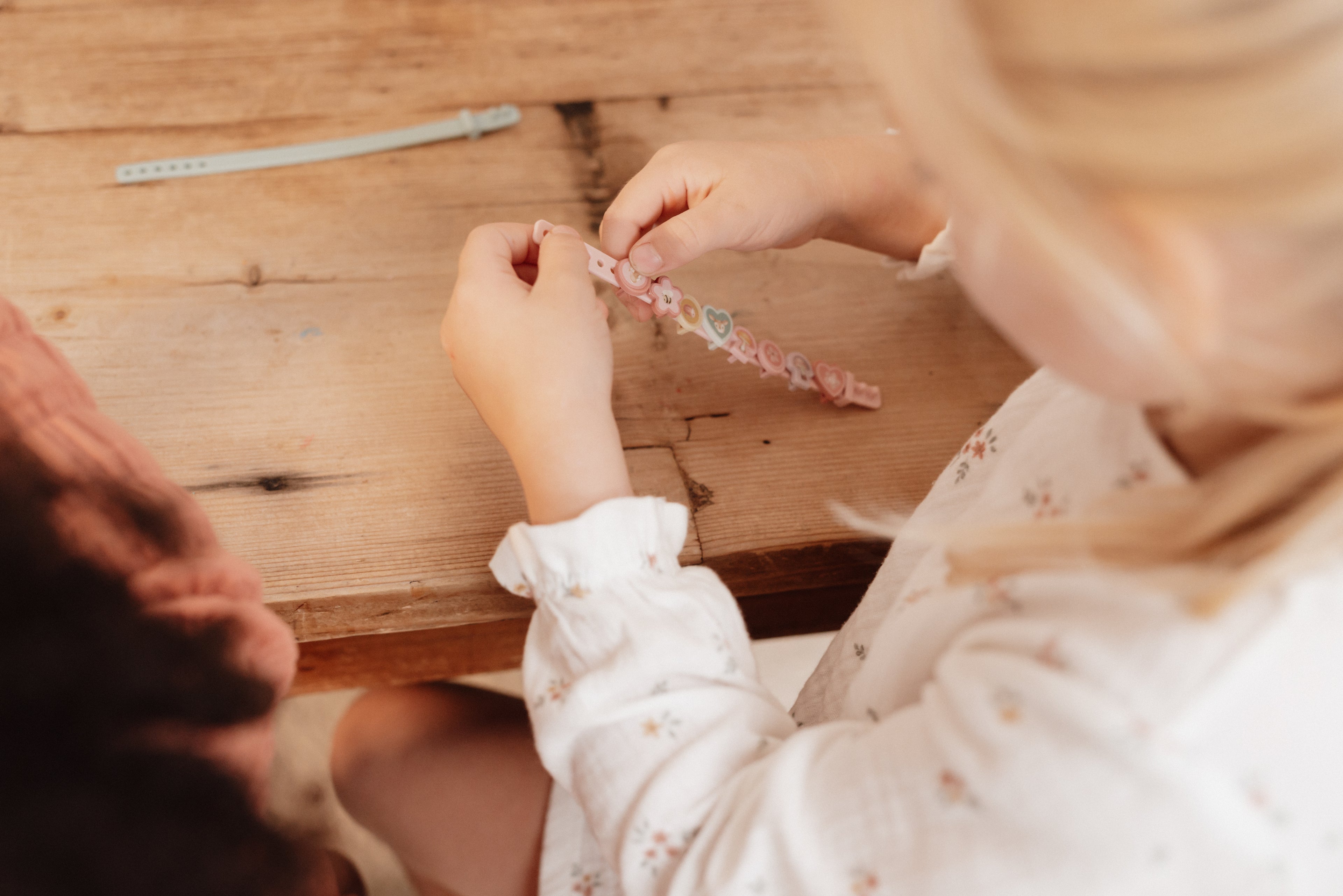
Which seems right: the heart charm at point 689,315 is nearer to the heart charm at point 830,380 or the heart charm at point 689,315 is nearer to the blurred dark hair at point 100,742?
the heart charm at point 830,380

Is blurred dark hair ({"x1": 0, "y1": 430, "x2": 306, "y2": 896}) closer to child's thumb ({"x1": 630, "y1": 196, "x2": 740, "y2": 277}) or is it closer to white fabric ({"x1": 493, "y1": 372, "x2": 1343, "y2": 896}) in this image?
white fabric ({"x1": 493, "y1": 372, "x2": 1343, "y2": 896})

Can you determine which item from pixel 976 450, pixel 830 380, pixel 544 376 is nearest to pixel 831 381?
pixel 830 380

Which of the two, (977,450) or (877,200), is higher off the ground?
(877,200)

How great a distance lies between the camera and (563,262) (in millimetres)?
562

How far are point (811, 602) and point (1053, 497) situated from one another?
8.8 inches

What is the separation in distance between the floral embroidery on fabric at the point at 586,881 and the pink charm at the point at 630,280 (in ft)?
1.26

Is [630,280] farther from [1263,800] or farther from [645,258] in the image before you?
[1263,800]

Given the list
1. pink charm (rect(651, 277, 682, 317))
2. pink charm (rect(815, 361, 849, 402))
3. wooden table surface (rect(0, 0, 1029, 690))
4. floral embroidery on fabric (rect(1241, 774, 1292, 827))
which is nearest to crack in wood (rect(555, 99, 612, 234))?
wooden table surface (rect(0, 0, 1029, 690))

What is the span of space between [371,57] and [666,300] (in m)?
0.37

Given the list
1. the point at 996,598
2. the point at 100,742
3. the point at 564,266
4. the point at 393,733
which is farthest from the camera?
the point at 393,733

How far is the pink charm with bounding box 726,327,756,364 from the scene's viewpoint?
62 centimetres

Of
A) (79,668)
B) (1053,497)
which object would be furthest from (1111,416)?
(79,668)

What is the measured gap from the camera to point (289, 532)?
55 centimetres

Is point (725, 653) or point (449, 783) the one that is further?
point (449, 783)
